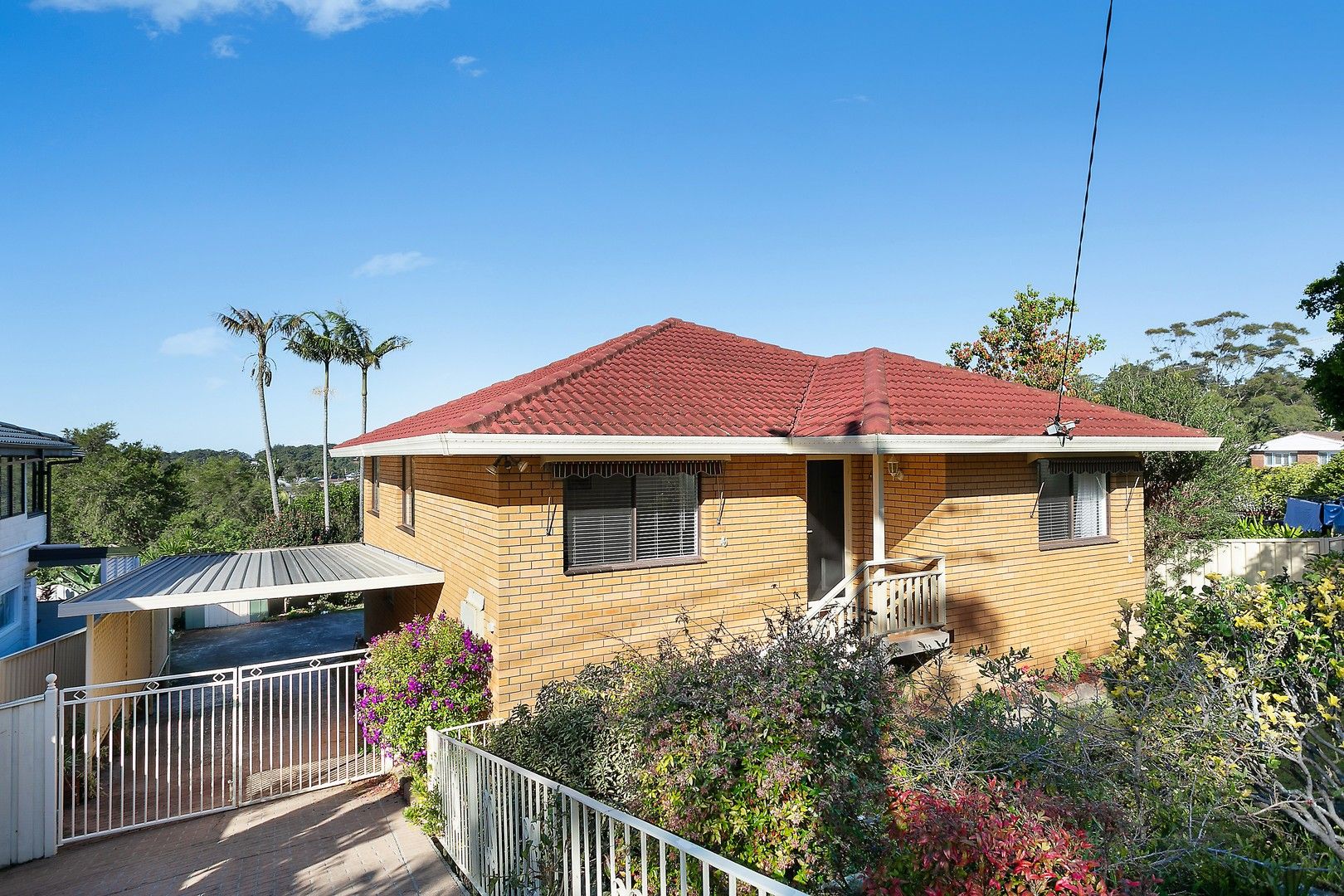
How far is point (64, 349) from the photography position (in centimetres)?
2586

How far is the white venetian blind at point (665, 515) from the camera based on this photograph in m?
8.16

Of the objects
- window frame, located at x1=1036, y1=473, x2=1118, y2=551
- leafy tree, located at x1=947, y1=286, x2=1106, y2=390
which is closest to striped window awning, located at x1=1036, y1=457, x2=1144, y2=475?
window frame, located at x1=1036, y1=473, x2=1118, y2=551

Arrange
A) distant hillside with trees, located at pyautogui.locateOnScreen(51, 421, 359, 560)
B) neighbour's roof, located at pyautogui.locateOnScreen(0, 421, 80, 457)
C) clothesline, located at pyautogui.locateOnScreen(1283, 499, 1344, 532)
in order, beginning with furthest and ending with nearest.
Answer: distant hillside with trees, located at pyautogui.locateOnScreen(51, 421, 359, 560)
clothesline, located at pyautogui.locateOnScreen(1283, 499, 1344, 532)
neighbour's roof, located at pyautogui.locateOnScreen(0, 421, 80, 457)

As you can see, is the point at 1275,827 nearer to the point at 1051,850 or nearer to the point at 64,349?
the point at 1051,850

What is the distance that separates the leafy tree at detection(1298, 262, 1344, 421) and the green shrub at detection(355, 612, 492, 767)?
50.8ft

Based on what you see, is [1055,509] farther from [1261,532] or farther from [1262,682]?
[1261,532]

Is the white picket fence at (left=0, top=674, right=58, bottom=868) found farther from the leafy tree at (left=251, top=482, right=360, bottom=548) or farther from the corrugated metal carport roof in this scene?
the leafy tree at (left=251, top=482, right=360, bottom=548)

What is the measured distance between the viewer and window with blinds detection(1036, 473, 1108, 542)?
31.9 ft

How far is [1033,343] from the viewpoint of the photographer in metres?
19.8

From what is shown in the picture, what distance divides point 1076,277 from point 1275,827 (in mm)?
5005

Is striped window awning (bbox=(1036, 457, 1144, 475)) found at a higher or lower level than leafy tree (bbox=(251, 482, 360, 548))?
higher

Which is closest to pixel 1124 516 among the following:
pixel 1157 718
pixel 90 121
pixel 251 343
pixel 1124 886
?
pixel 1157 718

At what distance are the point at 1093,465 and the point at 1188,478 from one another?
4864 mm

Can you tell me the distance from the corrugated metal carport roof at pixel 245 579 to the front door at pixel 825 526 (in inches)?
222
